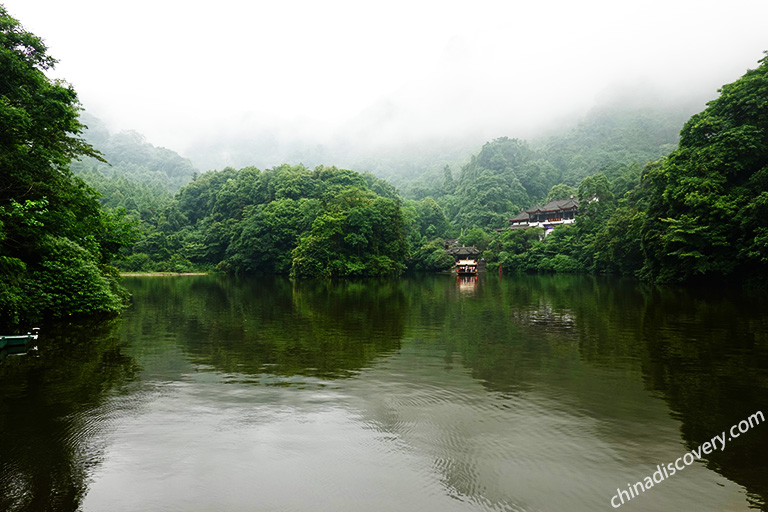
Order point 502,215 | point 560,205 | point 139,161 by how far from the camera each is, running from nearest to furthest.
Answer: point 560,205
point 502,215
point 139,161

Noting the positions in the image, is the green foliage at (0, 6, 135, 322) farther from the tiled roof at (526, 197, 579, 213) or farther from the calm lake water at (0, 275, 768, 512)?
the tiled roof at (526, 197, 579, 213)

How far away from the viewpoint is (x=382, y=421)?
636 cm

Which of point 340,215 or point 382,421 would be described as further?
point 340,215

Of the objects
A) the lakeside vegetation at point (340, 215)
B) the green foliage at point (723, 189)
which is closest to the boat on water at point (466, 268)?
the lakeside vegetation at point (340, 215)

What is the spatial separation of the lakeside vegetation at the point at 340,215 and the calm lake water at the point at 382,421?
11.4ft

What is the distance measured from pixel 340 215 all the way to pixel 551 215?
4179cm

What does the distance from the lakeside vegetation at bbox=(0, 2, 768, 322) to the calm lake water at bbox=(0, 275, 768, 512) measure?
348 cm

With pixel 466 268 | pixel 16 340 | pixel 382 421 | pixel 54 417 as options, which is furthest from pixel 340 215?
pixel 382 421

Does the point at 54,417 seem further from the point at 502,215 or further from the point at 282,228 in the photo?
the point at 502,215

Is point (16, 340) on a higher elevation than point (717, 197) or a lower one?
lower

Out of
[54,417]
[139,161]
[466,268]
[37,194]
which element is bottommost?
[54,417]

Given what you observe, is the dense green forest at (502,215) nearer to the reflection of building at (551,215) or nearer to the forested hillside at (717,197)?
the forested hillside at (717,197)

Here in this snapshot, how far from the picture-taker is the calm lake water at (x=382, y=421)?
4.38m

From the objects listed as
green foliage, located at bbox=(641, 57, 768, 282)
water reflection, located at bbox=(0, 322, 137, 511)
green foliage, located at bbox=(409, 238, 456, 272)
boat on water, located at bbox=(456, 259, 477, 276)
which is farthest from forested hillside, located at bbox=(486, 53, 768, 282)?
green foliage, located at bbox=(409, 238, 456, 272)
